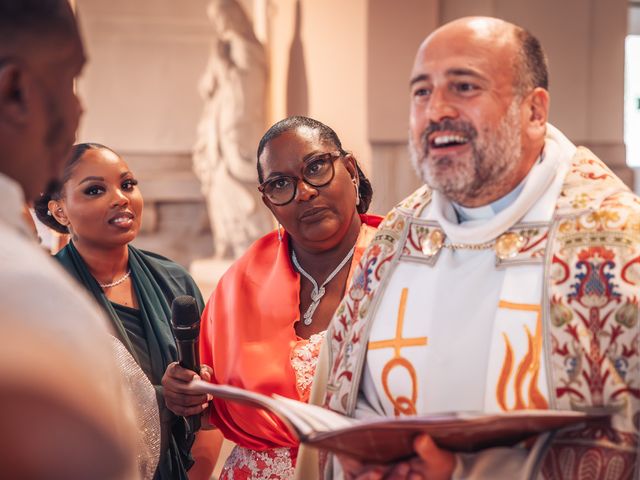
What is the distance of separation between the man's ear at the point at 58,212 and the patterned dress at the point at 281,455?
1126 mm

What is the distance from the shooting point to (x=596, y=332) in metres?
1.98

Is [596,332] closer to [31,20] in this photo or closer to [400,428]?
[400,428]

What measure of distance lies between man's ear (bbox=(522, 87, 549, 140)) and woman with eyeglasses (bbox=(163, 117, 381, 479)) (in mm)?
897

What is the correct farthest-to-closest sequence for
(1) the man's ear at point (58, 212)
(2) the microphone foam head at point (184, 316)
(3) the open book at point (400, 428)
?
(1) the man's ear at point (58, 212), (2) the microphone foam head at point (184, 316), (3) the open book at point (400, 428)

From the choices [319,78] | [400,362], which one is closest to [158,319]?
[400,362]

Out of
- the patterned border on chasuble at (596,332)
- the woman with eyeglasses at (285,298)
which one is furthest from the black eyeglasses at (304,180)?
the patterned border on chasuble at (596,332)

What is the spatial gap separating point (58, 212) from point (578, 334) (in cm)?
218

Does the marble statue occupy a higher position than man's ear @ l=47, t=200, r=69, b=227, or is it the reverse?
the marble statue

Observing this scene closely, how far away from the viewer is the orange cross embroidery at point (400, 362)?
2195mm

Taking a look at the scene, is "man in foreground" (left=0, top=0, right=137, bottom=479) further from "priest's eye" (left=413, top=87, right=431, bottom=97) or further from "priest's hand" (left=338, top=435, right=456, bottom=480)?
"priest's eye" (left=413, top=87, right=431, bottom=97)

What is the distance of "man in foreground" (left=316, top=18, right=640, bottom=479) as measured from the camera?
195 centimetres

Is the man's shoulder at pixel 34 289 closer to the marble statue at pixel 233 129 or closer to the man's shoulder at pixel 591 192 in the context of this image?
the man's shoulder at pixel 591 192

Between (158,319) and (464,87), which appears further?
(158,319)

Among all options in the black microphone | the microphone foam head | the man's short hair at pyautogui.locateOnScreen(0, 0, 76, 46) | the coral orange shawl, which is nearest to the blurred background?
the coral orange shawl
